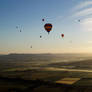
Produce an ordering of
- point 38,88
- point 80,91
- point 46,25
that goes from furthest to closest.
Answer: point 46,25
point 38,88
point 80,91

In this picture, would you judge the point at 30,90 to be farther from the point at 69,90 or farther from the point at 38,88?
the point at 69,90

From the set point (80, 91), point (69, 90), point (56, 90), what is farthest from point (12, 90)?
point (80, 91)

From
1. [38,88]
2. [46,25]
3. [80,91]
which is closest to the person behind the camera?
[80,91]

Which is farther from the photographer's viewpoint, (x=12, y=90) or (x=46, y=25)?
(x=46, y=25)

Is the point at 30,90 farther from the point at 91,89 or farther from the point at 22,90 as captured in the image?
the point at 91,89

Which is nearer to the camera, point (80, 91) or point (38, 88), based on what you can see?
point (80, 91)

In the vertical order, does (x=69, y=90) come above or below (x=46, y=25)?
below

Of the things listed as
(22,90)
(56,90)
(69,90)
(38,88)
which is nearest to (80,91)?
(69,90)

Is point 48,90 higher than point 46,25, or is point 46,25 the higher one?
point 46,25
